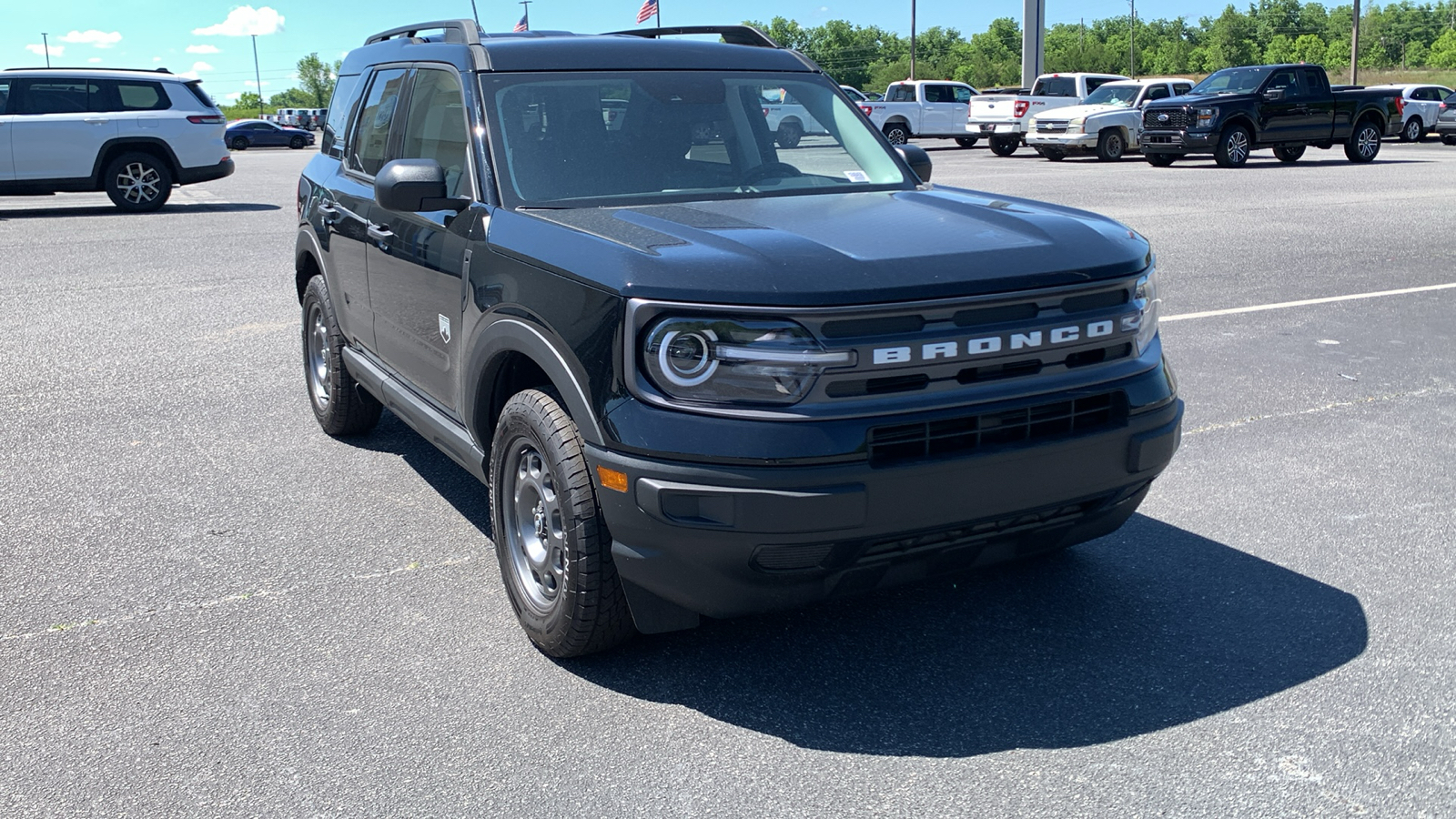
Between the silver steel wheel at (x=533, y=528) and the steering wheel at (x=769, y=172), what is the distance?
4.43 ft

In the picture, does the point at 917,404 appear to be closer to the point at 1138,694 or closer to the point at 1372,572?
the point at 1138,694

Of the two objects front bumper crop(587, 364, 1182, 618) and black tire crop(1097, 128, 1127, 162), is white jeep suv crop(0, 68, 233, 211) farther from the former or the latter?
black tire crop(1097, 128, 1127, 162)

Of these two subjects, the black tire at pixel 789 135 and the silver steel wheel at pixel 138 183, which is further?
the silver steel wheel at pixel 138 183

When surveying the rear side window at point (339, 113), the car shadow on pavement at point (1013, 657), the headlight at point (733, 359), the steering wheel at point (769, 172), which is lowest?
the car shadow on pavement at point (1013, 657)

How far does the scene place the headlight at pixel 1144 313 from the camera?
354 cm

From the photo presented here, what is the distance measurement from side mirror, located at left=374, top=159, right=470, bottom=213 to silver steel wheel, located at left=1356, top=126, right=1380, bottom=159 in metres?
25.6

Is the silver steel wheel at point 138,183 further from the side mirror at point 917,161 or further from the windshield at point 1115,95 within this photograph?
the windshield at point 1115,95

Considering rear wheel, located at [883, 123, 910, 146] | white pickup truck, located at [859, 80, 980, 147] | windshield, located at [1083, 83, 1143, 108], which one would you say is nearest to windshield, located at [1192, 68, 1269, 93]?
windshield, located at [1083, 83, 1143, 108]

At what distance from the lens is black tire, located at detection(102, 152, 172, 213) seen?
57.8ft

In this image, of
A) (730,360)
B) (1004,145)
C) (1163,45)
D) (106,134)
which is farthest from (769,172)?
(1163,45)

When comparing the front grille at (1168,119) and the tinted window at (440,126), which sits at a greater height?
the front grille at (1168,119)

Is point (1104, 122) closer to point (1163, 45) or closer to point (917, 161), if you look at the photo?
point (917, 161)

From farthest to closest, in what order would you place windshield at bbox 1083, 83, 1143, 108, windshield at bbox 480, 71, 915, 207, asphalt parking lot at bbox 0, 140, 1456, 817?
1. windshield at bbox 1083, 83, 1143, 108
2. windshield at bbox 480, 71, 915, 207
3. asphalt parking lot at bbox 0, 140, 1456, 817

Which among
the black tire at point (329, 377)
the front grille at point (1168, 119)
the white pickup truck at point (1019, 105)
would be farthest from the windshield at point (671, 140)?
the white pickup truck at point (1019, 105)
